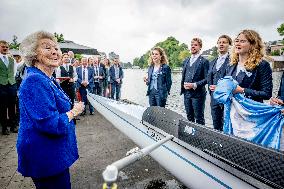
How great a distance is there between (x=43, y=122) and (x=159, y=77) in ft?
14.0

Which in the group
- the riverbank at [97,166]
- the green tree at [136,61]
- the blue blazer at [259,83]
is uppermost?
the green tree at [136,61]

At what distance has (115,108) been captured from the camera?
6023mm

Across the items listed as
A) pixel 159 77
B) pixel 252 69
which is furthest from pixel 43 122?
pixel 159 77

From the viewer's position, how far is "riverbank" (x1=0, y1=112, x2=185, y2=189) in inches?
141

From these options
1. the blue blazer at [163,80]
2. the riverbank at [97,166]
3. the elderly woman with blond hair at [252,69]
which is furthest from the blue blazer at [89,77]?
the elderly woman with blond hair at [252,69]

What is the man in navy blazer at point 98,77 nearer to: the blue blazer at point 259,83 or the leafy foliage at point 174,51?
the blue blazer at point 259,83

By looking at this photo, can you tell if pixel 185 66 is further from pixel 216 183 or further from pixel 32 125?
pixel 32 125

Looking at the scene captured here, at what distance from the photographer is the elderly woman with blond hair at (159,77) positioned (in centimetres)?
572

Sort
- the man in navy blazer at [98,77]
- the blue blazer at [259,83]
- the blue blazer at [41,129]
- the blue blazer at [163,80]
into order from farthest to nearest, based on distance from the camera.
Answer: the man in navy blazer at [98,77]
the blue blazer at [163,80]
the blue blazer at [259,83]
the blue blazer at [41,129]

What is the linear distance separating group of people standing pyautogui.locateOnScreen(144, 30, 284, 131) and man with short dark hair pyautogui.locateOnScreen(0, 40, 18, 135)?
11.9ft

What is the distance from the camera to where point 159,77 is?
5.72m

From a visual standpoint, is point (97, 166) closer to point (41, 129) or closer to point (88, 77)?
point (41, 129)

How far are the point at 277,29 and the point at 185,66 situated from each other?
57148mm

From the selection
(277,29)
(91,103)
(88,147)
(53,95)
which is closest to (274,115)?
(53,95)
